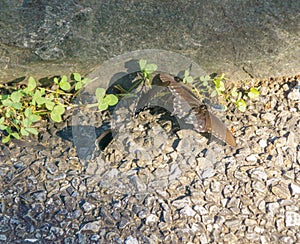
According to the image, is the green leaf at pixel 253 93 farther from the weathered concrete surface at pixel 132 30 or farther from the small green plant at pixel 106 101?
the small green plant at pixel 106 101

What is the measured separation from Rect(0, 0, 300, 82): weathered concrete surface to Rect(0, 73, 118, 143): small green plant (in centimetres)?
8

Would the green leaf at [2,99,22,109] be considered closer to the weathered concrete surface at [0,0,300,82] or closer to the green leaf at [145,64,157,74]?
the weathered concrete surface at [0,0,300,82]

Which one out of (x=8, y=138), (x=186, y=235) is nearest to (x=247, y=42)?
(x=186, y=235)

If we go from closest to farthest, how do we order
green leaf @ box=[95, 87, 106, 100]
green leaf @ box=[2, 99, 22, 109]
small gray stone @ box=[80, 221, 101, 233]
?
small gray stone @ box=[80, 221, 101, 233], green leaf @ box=[2, 99, 22, 109], green leaf @ box=[95, 87, 106, 100]

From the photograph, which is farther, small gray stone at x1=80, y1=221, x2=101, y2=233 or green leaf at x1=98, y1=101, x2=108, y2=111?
green leaf at x1=98, y1=101, x2=108, y2=111

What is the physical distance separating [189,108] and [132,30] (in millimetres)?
377

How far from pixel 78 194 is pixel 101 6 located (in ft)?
2.39

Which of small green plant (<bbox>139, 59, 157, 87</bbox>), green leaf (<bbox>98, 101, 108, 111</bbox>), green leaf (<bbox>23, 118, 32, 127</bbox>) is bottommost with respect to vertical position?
green leaf (<bbox>23, 118, 32, 127</bbox>)

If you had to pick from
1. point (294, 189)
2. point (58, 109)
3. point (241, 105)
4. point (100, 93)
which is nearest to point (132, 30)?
point (100, 93)


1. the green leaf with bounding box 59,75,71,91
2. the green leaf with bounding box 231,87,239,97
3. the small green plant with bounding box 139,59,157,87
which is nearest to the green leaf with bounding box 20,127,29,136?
the green leaf with bounding box 59,75,71,91

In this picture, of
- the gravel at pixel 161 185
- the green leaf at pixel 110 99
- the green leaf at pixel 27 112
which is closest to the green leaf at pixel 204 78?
the gravel at pixel 161 185

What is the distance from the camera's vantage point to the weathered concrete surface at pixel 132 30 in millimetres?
2410

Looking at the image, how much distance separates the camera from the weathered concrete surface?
2.41m

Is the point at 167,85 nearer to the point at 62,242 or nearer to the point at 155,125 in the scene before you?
the point at 155,125
